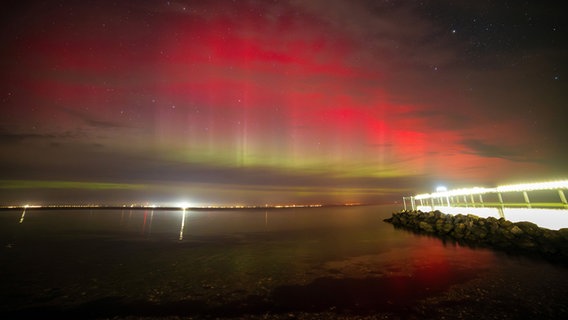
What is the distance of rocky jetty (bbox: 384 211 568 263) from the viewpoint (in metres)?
15.8

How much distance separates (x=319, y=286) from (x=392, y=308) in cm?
347

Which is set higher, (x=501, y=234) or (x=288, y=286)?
(x=501, y=234)

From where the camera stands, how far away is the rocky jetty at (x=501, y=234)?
15769mm

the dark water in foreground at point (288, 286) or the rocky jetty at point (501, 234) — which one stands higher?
the rocky jetty at point (501, 234)

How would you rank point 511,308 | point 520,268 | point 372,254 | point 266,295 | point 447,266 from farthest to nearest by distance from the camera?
point 372,254
point 447,266
point 520,268
point 266,295
point 511,308

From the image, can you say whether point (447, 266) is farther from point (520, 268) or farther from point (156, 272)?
point (156, 272)

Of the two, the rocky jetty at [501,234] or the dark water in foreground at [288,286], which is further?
the rocky jetty at [501,234]

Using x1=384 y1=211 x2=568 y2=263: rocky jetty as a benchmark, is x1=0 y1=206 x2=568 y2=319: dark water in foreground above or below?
below

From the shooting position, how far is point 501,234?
787 inches

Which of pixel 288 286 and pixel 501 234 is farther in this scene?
pixel 501 234

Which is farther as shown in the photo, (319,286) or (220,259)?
(220,259)

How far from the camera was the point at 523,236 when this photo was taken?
59.5 feet

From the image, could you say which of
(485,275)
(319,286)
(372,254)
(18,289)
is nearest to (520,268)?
(485,275)

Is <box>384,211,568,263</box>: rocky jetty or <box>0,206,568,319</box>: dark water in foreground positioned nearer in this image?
<box>0,206,568,319</box>: dark water in foreground
